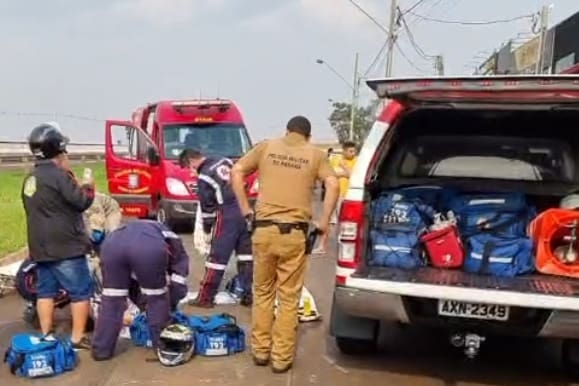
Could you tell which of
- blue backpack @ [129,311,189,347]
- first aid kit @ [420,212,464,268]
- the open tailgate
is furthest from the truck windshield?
the open tailgate

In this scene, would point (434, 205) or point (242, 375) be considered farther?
point (434, 205)

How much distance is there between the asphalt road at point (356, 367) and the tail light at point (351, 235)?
877mm

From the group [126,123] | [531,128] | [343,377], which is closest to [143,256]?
[343,377]

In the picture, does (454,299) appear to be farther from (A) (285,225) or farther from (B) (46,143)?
(B) (46,143)

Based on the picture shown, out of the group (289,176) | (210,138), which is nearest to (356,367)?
(289,176)

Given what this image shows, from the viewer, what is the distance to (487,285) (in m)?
4.99

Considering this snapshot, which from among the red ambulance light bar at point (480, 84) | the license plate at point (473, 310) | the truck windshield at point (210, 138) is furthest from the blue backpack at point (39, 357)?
the truck windshield at point (210, 138)

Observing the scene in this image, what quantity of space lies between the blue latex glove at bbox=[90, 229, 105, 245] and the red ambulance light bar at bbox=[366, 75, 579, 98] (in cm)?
312

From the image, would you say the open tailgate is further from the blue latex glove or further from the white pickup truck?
the blue latex glove

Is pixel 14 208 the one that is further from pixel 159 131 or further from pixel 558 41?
pixel 558 41

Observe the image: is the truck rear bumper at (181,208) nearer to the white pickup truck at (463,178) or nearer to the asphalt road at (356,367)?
the asphalt road at (356,367)

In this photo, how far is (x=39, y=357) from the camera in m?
5.34

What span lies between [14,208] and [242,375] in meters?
11.4

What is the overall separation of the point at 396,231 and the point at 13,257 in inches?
237
